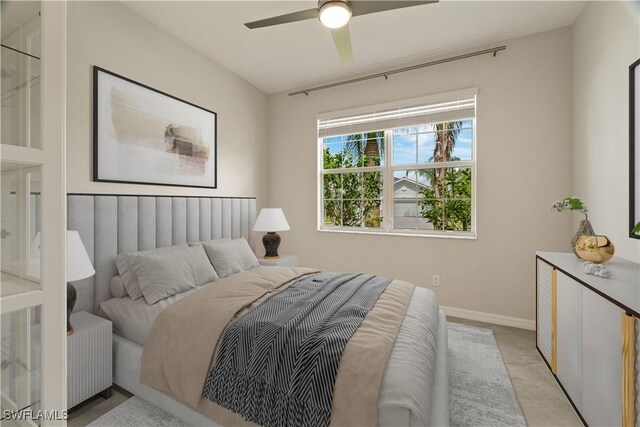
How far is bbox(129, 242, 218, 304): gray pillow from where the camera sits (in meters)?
1.99

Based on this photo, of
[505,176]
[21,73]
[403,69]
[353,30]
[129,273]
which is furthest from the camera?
[403,69]

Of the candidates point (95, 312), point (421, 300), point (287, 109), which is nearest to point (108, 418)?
point (95, 312)

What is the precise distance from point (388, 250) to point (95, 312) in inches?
112

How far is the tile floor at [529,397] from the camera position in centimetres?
165

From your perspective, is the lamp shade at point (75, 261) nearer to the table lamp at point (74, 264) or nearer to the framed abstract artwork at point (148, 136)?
the table lamp at point (74, 264)

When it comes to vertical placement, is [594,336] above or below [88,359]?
above

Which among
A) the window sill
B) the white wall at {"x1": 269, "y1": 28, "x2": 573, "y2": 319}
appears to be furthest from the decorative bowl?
the window sill

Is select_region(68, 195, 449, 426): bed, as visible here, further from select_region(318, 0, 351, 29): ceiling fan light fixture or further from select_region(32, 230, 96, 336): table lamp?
select_region(318, 0, 351, 29): ceiling fan light fixture

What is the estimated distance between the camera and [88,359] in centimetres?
168

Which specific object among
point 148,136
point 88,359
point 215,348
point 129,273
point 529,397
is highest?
point 148,136

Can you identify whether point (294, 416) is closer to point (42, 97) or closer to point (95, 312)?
point (42, 97)

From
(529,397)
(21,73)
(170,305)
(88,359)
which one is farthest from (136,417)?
(529,397)

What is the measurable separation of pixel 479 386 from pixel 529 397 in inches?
11.2

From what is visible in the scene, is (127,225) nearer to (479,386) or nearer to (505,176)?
(479,386)
